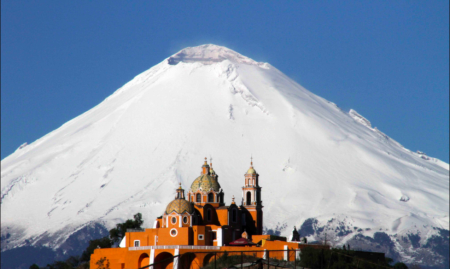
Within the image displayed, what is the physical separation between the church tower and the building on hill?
4.25 ft

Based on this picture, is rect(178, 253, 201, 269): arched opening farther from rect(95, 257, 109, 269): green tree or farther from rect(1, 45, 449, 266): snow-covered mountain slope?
rect(1, 45, 449, 266): snow-covered mountain slope

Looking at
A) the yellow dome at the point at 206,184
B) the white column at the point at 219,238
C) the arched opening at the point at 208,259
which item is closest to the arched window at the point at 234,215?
the yellow dome at the point at 206,184

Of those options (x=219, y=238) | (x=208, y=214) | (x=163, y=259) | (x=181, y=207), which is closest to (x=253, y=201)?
(x=208, y=214)

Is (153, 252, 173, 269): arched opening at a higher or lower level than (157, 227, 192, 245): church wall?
lower

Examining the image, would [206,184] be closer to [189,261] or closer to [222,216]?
[222,216]

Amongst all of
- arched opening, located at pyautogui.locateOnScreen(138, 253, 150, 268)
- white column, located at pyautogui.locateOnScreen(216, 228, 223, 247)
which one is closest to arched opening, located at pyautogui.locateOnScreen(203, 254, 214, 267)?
white column, located at pyautogui.locateOnScreen(216, 228, 223, 247)

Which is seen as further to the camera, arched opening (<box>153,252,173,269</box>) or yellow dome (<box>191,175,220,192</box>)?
yellow dome (<box>191,175,220,192</box>)

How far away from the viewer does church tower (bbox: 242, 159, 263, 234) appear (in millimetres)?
78062

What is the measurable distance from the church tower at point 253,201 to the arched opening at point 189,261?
43.9 feet

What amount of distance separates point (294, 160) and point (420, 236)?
37.5m

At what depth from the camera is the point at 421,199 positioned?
184125 mm

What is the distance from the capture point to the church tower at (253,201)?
78.1m

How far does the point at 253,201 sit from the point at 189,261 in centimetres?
1581

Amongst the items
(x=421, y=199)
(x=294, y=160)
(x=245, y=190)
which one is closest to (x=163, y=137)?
(x=294, y=160)
